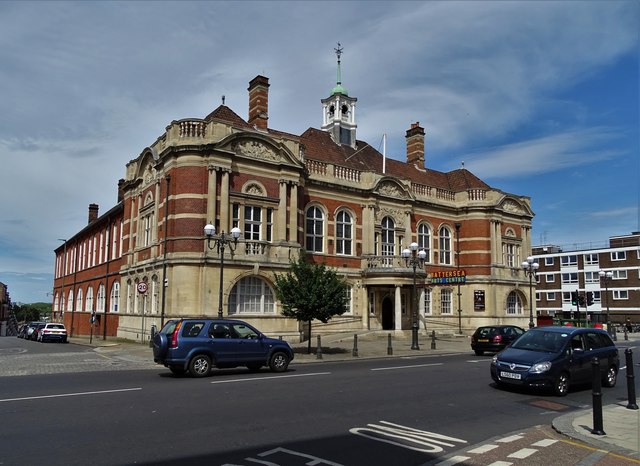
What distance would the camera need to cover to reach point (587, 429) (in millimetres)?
8047

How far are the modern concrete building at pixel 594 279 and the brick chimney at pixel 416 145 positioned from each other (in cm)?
2466

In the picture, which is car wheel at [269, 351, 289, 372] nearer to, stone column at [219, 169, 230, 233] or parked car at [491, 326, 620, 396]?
parked car at [491, 326, 620, 396]

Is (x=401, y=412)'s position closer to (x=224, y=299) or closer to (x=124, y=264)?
(x=224, y=299)

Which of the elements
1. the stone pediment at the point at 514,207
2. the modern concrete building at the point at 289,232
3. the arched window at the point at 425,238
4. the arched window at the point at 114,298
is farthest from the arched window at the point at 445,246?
the arched window at the point at 114,298

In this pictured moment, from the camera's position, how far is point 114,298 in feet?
123

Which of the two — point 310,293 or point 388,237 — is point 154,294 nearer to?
point 310,293

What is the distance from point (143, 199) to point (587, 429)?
2928cm

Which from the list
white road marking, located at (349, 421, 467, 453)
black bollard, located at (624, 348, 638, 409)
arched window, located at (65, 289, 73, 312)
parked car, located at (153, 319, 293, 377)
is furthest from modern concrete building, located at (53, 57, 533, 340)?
black bollard, located at (624, 348, 638, 409)

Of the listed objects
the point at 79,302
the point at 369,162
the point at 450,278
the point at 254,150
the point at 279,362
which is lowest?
the point at 279,362

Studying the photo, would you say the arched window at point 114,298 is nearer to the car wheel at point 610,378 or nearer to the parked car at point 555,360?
the parked car at point 555,360

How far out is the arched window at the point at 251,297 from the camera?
88.7ft

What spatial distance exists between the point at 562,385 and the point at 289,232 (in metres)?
19.0

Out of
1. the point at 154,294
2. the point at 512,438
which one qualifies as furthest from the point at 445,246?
the point at 512,438

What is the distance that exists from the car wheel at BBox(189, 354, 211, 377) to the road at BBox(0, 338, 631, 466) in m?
0.50
